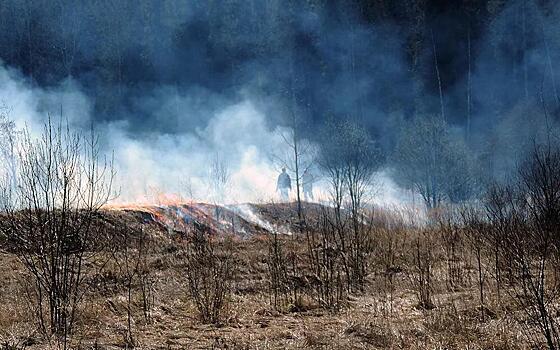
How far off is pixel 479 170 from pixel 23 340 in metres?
35.5

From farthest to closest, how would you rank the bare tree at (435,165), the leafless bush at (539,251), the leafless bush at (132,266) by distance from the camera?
1. the bare tree at (435,165)
2. the leafless bush at (132,266)
3. the leafless bush at (539,251)

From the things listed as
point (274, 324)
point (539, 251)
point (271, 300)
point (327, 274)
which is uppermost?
point (539, 251)

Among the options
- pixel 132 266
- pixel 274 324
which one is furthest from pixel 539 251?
pixel 132 266

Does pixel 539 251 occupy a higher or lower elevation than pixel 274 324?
higher

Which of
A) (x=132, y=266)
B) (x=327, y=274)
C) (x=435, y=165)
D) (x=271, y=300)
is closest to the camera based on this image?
(x=327, y=274)

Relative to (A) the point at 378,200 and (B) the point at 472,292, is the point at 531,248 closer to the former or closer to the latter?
(B) the point at 472,292

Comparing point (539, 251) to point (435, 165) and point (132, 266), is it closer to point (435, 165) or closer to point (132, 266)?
point (132, 266)

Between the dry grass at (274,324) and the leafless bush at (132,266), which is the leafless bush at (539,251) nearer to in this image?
the dry grass at (274,324)

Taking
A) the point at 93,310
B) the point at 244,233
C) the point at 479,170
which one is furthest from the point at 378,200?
the point at 93,310

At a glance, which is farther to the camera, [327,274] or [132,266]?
[132,266]

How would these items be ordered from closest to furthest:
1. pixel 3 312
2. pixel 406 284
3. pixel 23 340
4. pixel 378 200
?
pixel 23 340, pixel 3 312, pixel 406 284, pixel 378 200

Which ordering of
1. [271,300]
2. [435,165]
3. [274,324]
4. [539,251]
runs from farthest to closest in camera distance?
[435,165]
[271,300]
[274,324]
[539,251]

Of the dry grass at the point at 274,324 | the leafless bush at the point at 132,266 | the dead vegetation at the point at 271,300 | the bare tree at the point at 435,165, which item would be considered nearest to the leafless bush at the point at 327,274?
the dead vegetation at the point at 271,300

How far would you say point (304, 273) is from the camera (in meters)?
12.9
